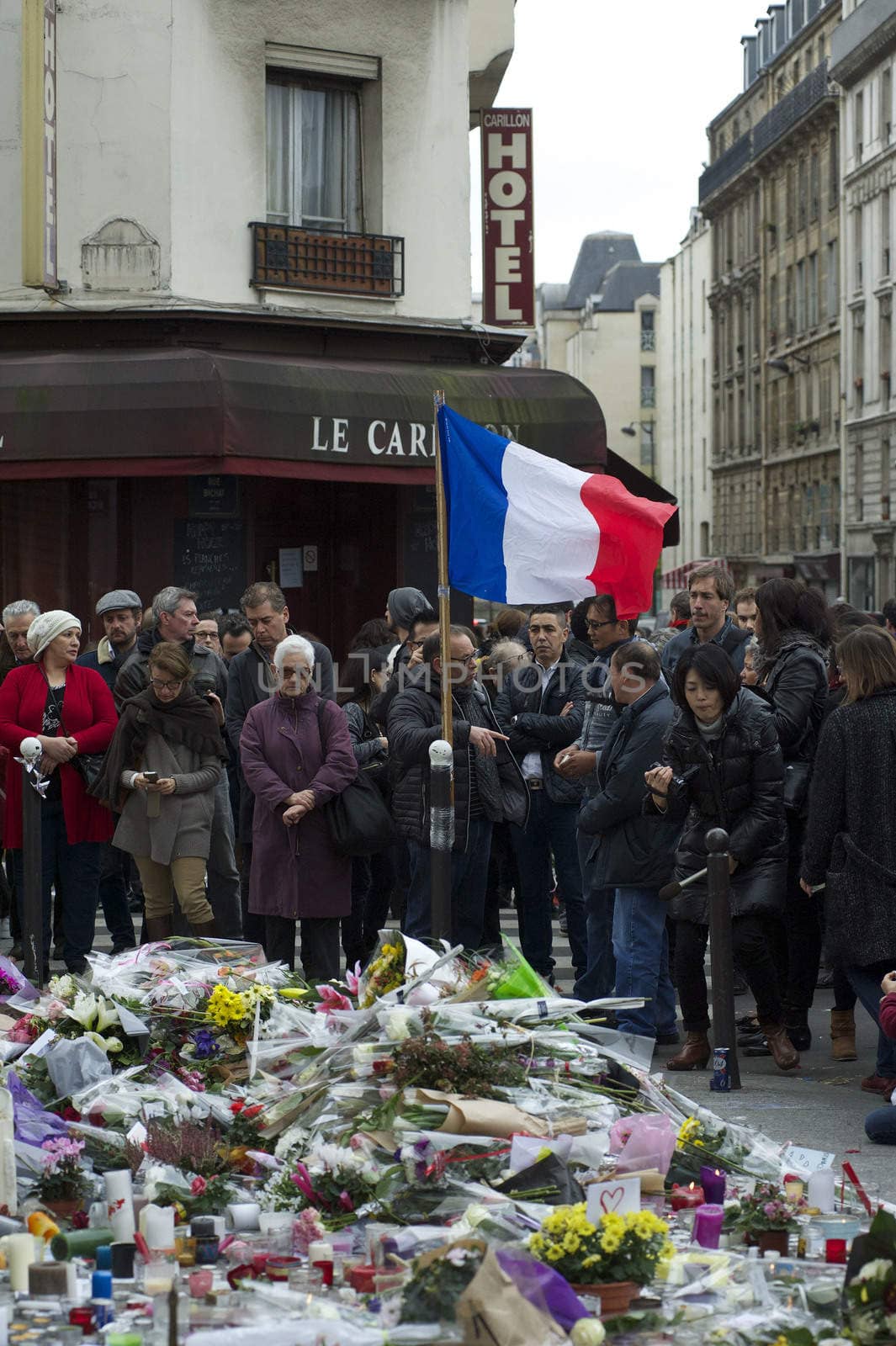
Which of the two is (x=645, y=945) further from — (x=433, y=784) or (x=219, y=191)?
(x=219, y=191)

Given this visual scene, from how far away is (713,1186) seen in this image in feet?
20.1

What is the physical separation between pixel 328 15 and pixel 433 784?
10757 millimetres

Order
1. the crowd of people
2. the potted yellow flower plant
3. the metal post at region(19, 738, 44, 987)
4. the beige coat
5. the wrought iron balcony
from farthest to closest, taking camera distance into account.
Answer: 1. the wrought iron balcony
2. the metal post at region(19, 738, 44, 987)
3. the beige coat
4. the crowd of people
5. the potted yellow flower plant

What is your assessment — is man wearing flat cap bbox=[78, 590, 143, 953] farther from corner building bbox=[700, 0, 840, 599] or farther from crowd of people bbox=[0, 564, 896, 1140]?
corner building bbox=[700, 0, 840, 599]

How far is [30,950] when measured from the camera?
10.0 metres

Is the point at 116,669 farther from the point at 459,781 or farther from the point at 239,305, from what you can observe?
the point at 239,305

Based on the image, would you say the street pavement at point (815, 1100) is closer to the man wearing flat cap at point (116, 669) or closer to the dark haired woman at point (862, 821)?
the dark haired woman at point (862, 821)

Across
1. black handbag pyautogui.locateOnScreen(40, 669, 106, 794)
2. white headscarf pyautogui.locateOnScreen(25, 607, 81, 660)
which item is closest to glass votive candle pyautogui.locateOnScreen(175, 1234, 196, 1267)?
black handbag pyautogui.locateOnScreen(40, 669, 106, 794)

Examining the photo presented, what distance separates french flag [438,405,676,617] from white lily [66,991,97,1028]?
281 cm

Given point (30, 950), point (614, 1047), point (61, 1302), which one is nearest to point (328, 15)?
point (30, 950)

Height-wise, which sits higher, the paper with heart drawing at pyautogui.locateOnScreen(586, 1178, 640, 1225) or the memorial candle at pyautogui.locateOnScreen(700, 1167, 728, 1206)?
the paper with heart drawing at pyautogui.locateOnScreen(586, 1178, 640, 1225)

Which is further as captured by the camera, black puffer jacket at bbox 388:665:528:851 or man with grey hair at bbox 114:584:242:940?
man with grey hair at bbox 114:584:242:940

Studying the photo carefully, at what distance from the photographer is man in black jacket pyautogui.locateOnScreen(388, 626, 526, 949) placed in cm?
961

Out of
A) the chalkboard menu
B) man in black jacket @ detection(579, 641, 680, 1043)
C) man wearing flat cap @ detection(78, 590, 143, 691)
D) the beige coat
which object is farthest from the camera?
the chalkboard menu
